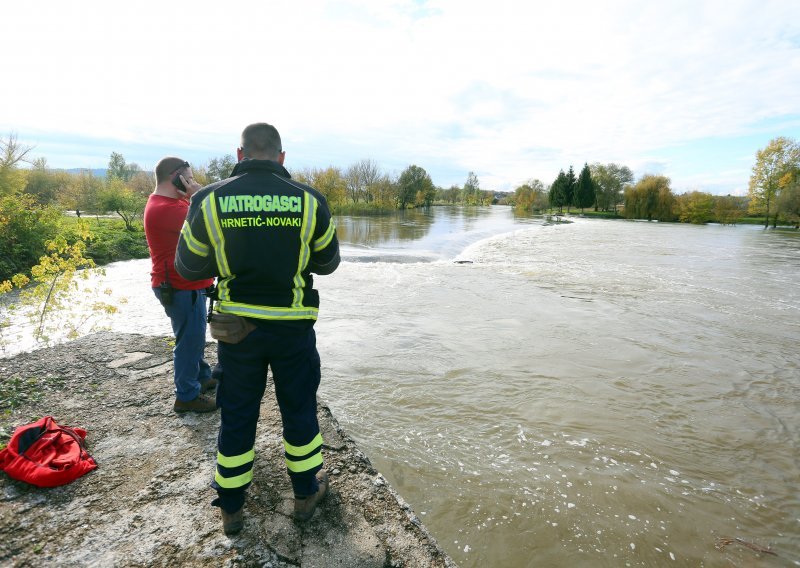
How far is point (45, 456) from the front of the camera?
269 cm

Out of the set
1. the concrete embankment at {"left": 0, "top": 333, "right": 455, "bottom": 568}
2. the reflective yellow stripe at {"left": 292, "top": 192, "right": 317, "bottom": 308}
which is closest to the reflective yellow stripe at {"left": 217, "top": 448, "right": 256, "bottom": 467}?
the concrete embankment at {"left": 0, "top": 333, "right": 455, "bottom": 568}

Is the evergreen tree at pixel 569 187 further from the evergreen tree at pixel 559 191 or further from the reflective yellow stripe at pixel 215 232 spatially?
the reflective yellow stripe at pixel 215 232

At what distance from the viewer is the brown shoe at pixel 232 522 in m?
2.23

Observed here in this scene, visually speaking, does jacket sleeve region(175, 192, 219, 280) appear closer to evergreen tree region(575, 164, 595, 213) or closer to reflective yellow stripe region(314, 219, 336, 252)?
reflective yellow stripe region(314, 219, 336, 252)

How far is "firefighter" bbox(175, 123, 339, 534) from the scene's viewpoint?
6.82 ft

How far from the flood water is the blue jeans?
1727 mm

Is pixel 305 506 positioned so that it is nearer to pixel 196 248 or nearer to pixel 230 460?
pixel 230 460

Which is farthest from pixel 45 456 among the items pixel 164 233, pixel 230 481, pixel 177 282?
pixel 164 233

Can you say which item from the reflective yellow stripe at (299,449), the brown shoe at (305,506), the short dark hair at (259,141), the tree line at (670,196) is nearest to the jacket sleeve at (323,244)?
the short dark hair at (259,141)

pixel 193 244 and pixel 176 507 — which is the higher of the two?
pixel 193 244

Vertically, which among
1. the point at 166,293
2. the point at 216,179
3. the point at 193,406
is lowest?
the point at 193,406

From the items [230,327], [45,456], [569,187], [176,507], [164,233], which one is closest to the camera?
[230,327]

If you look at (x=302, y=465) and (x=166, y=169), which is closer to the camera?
(x=302, y=465)

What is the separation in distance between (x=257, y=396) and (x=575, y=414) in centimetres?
400
